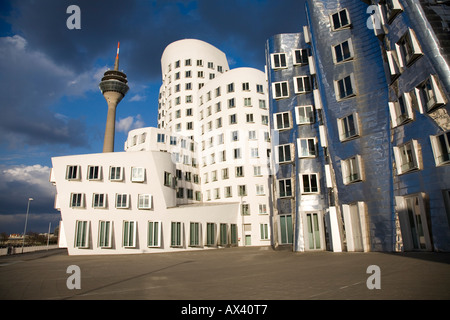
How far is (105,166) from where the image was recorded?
34938 mm

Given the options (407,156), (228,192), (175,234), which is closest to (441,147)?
(407,156)

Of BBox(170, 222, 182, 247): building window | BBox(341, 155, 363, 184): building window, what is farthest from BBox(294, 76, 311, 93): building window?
BBox(170, 222, 182, 247): building window

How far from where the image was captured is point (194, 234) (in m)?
37.3

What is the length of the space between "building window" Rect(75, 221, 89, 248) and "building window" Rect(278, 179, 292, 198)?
70.9 feet

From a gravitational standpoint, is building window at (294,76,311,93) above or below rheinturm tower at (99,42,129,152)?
below

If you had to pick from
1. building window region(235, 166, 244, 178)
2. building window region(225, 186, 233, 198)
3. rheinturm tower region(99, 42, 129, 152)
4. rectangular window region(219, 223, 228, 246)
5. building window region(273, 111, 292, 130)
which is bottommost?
rectangular window region(219, 223, 228, 246)

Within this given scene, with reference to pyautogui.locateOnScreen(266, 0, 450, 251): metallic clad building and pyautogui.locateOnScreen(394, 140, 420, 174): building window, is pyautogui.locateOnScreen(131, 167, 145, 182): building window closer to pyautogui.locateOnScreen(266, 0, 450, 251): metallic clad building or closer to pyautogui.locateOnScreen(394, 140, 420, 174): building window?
pyautogui.locateOnScreen(266, 0, 450, 251): metallic clad building

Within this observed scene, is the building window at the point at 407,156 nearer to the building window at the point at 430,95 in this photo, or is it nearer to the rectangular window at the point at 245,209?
the building window at the point at 430,95

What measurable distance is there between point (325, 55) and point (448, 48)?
1072 cm

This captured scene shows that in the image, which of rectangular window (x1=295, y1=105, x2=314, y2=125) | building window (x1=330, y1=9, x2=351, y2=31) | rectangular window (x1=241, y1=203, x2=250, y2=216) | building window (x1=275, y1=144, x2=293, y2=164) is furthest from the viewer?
rectangular window (x1=241, y1=203, x2=250, y2=216)

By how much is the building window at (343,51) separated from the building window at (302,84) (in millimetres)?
4967

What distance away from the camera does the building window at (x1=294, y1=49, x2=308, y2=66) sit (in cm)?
3216

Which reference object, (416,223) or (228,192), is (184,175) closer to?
(228,192)
